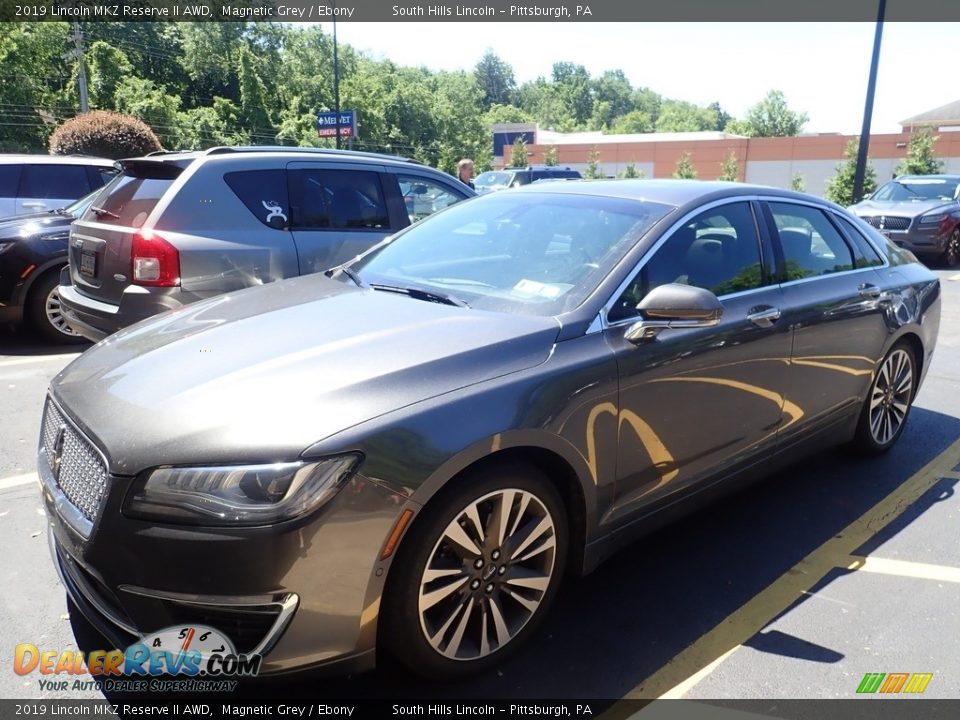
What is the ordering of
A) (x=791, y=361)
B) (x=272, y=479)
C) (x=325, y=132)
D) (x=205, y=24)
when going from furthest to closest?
(x=205, y=24)
(x=325, y=132)
(x=791, y=361)
(x=272, y=479)

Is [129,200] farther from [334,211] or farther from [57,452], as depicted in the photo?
[57,452]

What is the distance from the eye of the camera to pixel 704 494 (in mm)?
3285

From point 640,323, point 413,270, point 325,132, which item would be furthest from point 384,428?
point 325,132

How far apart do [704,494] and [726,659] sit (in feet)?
2.56

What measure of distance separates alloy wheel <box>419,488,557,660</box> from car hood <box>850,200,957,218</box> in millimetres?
13498

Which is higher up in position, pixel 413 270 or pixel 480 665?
pixel 413 270

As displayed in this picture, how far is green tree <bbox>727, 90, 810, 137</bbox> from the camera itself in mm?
102812

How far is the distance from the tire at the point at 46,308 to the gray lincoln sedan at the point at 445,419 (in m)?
4.38

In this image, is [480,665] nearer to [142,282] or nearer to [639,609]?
[639,609]

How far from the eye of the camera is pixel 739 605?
9.91 feet

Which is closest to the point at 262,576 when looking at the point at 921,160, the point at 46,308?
Answer: the point at 46,308

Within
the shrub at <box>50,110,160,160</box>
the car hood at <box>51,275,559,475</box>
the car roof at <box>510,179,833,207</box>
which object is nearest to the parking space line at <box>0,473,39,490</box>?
the car hood at <box>51,275,559,475</box>

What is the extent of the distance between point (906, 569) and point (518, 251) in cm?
224

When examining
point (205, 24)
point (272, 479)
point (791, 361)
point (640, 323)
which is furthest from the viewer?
point (205, 24)
